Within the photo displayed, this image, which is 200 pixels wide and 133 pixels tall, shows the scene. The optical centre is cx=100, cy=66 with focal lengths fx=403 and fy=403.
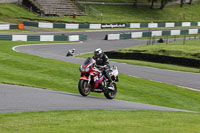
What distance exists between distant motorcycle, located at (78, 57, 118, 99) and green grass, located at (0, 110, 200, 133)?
104 inches

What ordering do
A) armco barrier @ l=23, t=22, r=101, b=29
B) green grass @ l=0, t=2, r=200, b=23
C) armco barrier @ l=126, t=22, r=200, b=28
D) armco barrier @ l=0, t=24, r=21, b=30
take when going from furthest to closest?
1. armco barrier @ l=126, t=22, r=200, b=28
2. green grass @ l=0, t=2, r=200, b=23
3. armco barrier @ l=23, t=22, r=101, b=29
4. armco barrier @ l=0, t=24, r=21, b=30

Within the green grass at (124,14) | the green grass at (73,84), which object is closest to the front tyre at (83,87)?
the green grass at (73,84)

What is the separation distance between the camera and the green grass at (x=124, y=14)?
61.2 metres

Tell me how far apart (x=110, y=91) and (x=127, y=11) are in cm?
6130

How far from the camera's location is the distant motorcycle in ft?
49.2

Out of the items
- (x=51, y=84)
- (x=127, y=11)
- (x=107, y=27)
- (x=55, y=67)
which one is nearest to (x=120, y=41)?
(x=107, y=27)

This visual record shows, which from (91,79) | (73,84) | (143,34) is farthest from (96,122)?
(143,34)

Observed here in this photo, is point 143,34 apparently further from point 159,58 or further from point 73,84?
point 73,84

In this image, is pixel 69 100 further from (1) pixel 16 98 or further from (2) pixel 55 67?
(2) pixel 55 67

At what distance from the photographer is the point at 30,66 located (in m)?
24.0

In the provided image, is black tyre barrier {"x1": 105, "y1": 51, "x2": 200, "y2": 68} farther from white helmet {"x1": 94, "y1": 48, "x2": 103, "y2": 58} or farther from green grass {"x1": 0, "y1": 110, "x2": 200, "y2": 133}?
green grass {"x1": 0, "y1": 110, "x2": 200, "y2": 133}

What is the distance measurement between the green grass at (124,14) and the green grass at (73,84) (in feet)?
122

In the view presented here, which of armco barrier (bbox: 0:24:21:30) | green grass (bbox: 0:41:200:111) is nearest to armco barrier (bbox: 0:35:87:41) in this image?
armco barrier (bbox: 0:24:21:30)

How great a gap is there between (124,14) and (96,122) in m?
64.5
